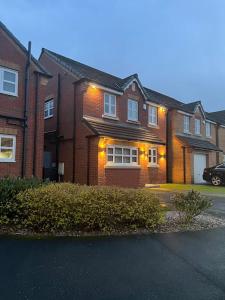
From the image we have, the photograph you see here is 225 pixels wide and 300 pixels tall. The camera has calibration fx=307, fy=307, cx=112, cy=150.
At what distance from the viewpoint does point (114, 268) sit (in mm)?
4883

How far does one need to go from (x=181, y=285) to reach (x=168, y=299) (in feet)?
1.70

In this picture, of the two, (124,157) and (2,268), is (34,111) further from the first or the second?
(2,268)

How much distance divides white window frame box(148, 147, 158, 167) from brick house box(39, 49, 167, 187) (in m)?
0.42

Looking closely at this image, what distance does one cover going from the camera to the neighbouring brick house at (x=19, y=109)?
14.0m

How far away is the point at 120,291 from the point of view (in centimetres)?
402

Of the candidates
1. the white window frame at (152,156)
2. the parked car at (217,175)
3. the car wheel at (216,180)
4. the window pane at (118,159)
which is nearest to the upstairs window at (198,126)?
the parked car at (217,175)

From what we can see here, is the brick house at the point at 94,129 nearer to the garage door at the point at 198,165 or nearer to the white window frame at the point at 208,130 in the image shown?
the garage door at the point at 198,165

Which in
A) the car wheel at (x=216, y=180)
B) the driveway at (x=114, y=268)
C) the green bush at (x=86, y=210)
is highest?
the car wheel at (x=216, y=180)

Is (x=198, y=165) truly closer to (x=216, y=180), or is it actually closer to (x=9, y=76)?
(x=216, y=180)

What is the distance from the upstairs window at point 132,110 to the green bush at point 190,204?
13.0 m

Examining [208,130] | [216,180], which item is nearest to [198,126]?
[208,130]

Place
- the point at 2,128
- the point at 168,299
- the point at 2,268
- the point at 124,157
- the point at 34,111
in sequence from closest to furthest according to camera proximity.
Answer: the point at 168,299, the point at 2,268, the point at 2,128, the point at 34,111, the point at 124,157

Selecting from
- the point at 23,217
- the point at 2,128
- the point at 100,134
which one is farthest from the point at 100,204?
the point at 100,134

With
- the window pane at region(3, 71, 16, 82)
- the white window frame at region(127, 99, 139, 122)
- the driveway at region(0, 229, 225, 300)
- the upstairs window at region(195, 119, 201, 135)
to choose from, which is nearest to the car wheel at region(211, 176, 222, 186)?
the upstairs window at region(195, 119, 201, 135)
